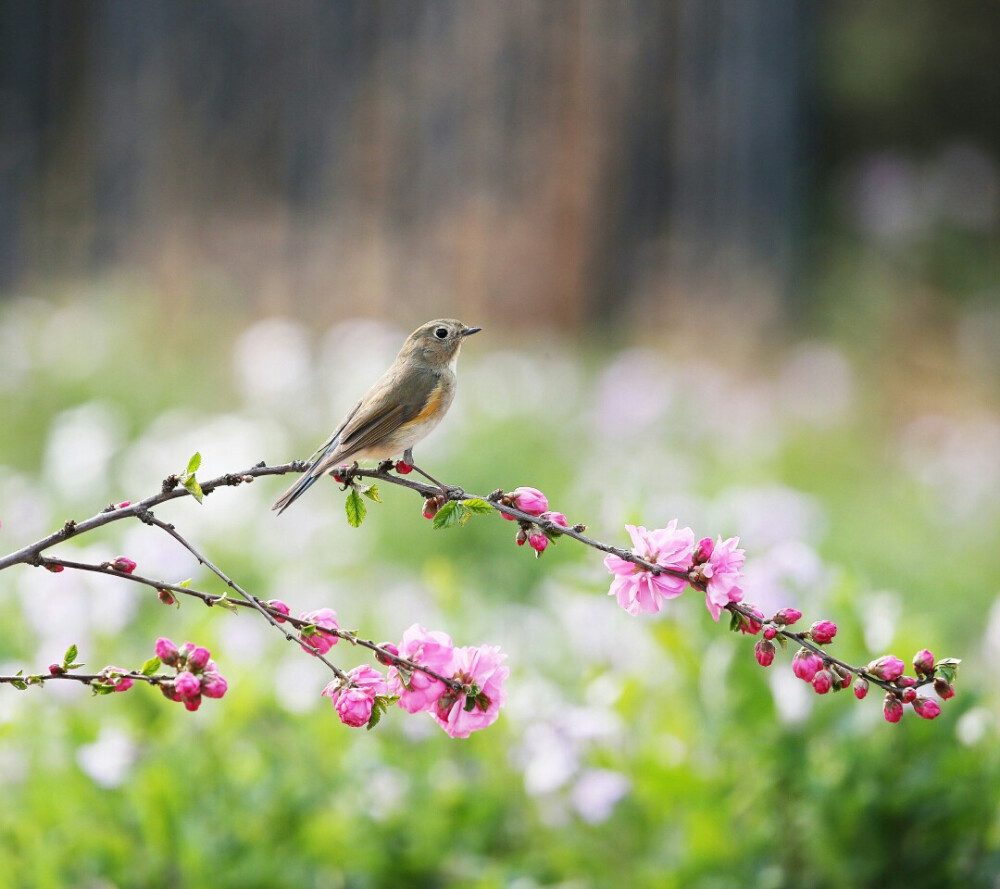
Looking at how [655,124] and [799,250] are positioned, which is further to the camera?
[799,250]

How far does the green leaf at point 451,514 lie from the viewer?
1214mm

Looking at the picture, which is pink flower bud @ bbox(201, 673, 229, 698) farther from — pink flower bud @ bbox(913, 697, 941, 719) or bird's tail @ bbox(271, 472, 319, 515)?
pink flower bud @ bbox(913, 697, 941, 719)

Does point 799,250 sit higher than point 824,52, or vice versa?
point 824,52

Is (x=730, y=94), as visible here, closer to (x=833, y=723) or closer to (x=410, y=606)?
(x=410, y=606)

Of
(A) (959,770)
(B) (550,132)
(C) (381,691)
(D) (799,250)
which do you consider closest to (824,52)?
(D) (799,250)

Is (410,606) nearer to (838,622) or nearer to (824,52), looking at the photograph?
(838,622)

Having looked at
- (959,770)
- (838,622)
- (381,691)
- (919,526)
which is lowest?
(381,691)

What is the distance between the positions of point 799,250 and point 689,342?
2.80 metres

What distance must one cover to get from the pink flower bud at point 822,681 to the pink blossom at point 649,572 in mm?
149

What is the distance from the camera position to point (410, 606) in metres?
3.26

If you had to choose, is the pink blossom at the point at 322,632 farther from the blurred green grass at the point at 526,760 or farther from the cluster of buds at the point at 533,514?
the blurred green grass at the point at 526,760

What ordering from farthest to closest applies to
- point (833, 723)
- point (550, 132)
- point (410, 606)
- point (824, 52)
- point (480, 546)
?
point (824, 52) → point (550, 132) → point (480, 546) → point (410, 606) → point (833, 723)

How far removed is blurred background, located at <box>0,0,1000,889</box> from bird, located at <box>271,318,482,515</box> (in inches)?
28.4

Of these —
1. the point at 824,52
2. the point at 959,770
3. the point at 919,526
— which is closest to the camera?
the point at 959,770
